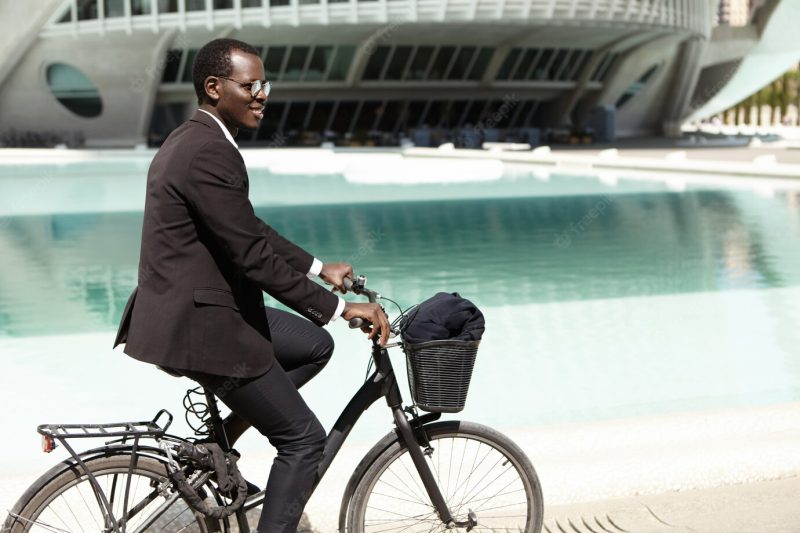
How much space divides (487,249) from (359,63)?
4175 cm

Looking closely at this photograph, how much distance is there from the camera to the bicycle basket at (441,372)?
3.14 m

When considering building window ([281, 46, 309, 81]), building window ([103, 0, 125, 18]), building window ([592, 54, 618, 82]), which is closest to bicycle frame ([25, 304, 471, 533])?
building window ([103, 0, 125, 18])

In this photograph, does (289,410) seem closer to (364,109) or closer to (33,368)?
(33,368)

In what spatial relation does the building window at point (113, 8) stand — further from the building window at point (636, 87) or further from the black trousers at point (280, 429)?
the black trousers at point (280, 429)

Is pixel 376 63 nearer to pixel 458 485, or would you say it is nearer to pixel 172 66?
pixel 172 66

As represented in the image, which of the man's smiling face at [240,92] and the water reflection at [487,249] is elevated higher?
the water reflection at [487,249]

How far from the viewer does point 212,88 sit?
3127mm

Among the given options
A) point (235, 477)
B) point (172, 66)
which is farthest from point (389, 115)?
point (235, 477)

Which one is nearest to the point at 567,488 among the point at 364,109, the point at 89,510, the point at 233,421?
the point at 233,421

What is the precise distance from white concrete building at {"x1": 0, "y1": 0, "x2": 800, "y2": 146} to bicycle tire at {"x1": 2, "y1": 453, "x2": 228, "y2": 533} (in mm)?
47423

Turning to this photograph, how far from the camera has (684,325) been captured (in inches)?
384

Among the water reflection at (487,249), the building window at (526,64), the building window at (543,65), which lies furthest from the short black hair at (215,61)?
the building window at (543,65)

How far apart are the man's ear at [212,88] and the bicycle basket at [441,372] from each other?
3.13 feet

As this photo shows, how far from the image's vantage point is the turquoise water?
7.85 meters
